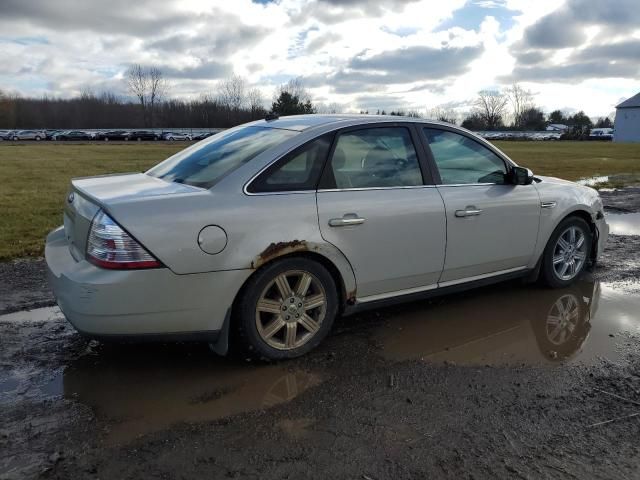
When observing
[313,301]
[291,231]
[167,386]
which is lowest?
[167,386]

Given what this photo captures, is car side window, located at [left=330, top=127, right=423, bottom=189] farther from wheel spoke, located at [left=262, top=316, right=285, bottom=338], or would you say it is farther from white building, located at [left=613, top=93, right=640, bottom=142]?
white building, located at [left=613, top=93, right=640, bottom=142]

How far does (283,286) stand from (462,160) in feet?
6.52

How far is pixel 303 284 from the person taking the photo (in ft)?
11.8

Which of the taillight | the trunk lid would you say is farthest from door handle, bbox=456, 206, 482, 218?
the taillight

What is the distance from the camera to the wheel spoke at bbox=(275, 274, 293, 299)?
3480 mm

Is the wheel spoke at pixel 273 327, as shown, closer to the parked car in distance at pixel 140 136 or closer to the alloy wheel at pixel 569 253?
the alloy wheel at pixel 569 253

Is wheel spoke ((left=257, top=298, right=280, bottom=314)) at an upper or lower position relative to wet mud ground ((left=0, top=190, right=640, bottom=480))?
upper

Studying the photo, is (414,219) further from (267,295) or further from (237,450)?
(237,450)

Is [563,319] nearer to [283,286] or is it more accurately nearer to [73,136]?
[283,286]

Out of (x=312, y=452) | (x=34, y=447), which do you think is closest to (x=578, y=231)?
(x=312, y=452)

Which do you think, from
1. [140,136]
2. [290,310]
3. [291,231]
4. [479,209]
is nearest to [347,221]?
[291,231]

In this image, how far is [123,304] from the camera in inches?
121

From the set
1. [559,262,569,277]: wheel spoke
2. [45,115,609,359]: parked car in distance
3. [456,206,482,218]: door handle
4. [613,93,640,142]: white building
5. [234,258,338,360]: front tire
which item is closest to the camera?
[45,115,609,359]: parked car in distance

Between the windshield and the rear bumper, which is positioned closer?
the rear bumper
